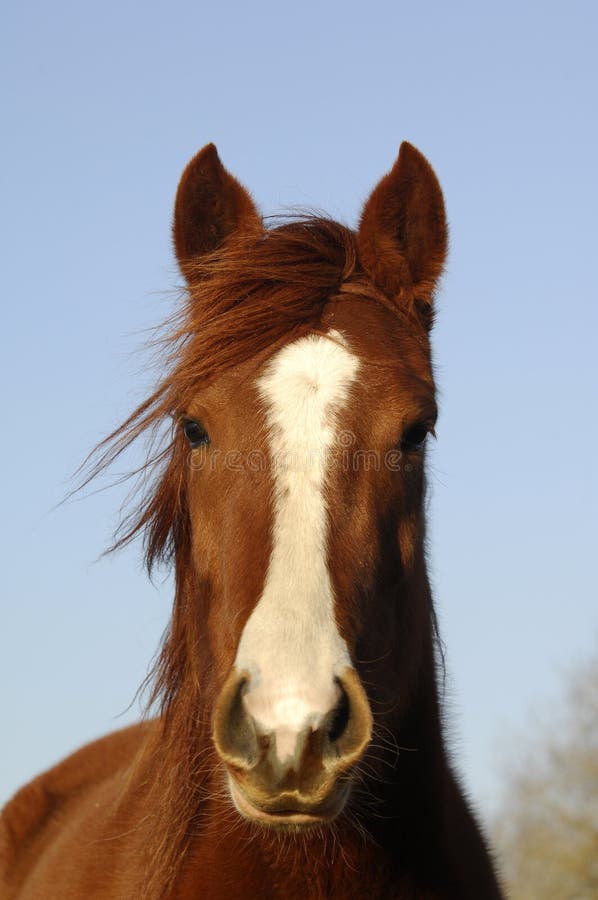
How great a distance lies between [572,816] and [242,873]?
13.9 meters

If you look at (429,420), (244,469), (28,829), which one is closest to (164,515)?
(244,469)

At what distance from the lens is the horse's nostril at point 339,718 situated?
2693mm

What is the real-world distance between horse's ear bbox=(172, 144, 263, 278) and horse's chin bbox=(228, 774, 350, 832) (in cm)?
201

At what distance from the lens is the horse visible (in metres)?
2.76

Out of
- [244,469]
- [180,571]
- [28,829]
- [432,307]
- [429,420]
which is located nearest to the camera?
[244,469]

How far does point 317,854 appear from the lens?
11.0 feet

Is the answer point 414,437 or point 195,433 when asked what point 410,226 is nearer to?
point 414,437

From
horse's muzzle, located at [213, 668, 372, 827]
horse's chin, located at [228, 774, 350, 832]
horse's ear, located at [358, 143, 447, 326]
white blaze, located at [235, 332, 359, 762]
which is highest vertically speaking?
horse's ear, located at [358, 143, 447, 326]

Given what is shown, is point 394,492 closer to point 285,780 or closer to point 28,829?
point 285,780

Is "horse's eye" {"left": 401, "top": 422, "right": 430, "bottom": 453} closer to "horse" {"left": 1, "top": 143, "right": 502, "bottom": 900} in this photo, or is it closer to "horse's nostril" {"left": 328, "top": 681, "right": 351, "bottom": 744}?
"horse" {"left": 1, "top": 143, "right": 502, "bottom": 900}

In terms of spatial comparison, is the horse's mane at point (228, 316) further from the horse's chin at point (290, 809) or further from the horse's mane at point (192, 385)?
the horse's chin at point (290, 809)

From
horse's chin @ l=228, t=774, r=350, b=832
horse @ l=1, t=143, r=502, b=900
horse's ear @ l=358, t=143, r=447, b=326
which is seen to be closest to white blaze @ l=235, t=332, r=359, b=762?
horse @ l=1, t=143, r=502, b=900

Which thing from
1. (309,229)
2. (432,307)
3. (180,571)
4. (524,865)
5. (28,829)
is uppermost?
(309,229)

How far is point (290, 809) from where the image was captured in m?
2.72
